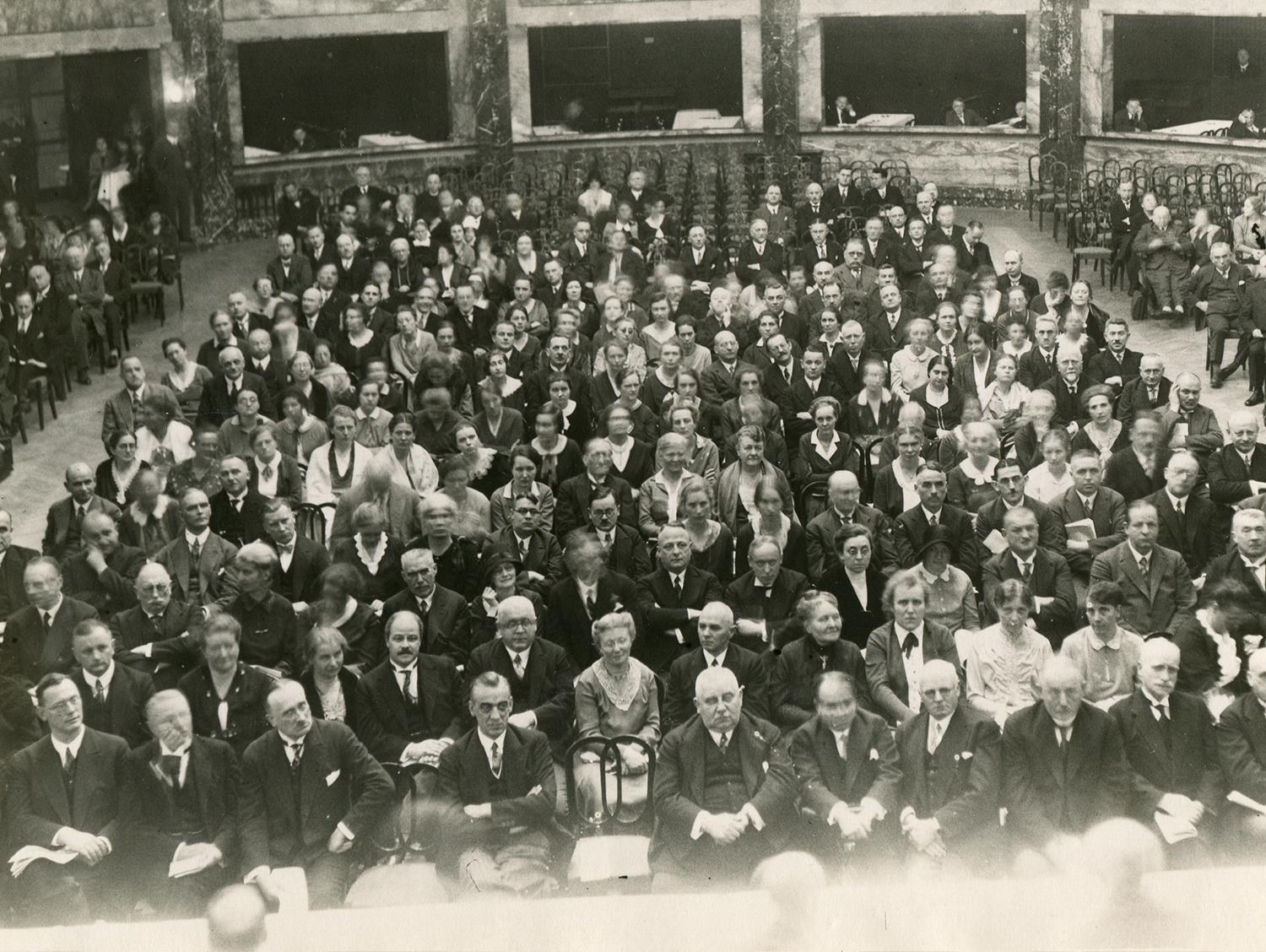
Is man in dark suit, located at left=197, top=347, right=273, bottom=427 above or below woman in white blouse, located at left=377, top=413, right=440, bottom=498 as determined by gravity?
above

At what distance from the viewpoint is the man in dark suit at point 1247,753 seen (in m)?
5.83

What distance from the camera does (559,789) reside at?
6.88 meters

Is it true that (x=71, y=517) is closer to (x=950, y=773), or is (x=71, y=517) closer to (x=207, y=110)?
(x=950, y=773)

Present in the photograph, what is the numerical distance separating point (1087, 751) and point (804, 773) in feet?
3.42

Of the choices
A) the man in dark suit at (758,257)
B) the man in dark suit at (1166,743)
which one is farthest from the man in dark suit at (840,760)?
the man in dark suit at (758,257)

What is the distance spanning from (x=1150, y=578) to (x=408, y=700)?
342cm

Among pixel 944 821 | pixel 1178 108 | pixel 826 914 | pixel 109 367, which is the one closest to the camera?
pixel 826 914

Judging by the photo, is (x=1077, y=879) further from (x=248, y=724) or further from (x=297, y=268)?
(x=297, y=268)

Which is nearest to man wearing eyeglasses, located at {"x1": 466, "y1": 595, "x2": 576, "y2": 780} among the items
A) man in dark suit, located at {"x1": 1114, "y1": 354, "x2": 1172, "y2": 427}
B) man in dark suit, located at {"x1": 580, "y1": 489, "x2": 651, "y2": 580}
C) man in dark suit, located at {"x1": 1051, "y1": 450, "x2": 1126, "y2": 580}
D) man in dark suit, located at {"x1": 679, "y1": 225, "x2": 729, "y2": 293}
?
man in dark suit, located at {"x1": 580, "y1": 489, "x2": 651, "y2": 580}

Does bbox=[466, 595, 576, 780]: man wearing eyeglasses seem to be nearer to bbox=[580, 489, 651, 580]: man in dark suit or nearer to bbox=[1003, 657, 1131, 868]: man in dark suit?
bbox=[580, 489, 651, 580]: man in dark suit

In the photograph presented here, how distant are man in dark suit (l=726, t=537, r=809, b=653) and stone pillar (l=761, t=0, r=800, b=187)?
39.4 ft

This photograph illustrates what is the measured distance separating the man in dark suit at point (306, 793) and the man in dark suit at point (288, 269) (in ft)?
25.0

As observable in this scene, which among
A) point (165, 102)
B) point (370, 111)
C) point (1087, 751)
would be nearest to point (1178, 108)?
point (370, 111)

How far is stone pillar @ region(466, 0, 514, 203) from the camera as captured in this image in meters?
18.5
